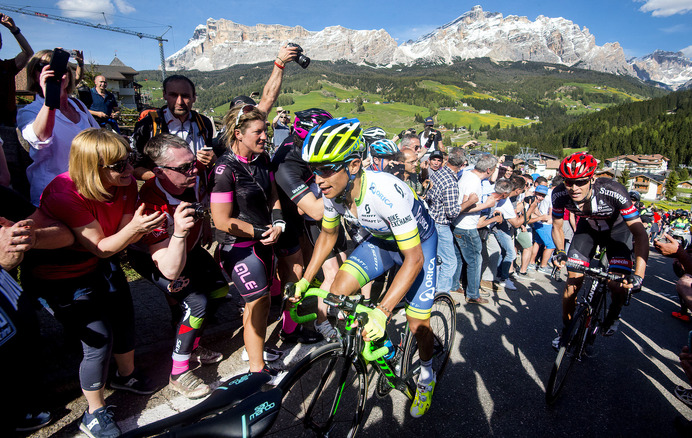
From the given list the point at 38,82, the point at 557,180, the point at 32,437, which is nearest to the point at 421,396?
the point at 32,437

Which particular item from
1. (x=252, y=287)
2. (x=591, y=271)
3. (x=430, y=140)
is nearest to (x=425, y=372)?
(x=252, y=287)

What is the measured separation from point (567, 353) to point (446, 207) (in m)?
2.50

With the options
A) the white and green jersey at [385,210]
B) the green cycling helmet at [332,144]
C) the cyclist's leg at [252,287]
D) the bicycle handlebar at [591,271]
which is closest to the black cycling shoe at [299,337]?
the cyclist's leg at [252,287]

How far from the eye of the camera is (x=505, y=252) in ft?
23.1

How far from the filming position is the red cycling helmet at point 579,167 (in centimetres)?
384

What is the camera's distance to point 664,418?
3.46 m

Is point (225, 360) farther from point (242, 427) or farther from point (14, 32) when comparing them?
point (14, 32)

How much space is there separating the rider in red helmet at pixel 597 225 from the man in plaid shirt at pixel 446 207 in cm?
142

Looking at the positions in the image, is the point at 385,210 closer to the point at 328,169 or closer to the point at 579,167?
the point at 328,169

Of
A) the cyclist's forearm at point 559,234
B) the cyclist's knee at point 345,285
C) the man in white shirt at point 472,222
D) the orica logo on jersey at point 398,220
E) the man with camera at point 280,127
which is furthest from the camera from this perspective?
the man with camera at point 280,127

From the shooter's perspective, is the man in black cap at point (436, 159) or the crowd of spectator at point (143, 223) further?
the man in black cap at point (436, 159)

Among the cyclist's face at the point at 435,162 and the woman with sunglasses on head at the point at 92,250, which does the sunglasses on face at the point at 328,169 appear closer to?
the woman with sunglasses on head at the point at 92,250

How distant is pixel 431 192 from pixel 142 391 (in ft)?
15.3

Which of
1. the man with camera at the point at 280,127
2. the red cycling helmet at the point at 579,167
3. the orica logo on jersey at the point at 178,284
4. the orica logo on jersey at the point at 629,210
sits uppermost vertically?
the man with camera at the point at 280,127
